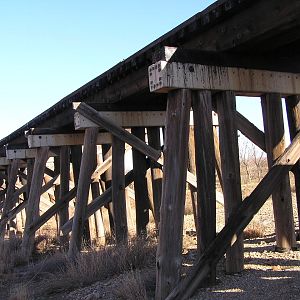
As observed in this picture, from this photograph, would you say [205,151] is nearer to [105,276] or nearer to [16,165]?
[105,276]

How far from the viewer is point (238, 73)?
5137 mm

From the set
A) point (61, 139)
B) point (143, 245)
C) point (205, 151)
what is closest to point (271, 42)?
point (205, 151)

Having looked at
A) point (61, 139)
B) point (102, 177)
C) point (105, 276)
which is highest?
point (61, 139)

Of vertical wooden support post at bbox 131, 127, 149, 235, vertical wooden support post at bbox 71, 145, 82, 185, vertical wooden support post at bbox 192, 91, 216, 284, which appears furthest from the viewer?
vertical wooden support post at bbox 71, 145, 82, 185

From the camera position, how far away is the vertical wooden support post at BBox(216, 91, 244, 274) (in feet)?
16.9

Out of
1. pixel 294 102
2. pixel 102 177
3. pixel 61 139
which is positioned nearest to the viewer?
pixel 294 102

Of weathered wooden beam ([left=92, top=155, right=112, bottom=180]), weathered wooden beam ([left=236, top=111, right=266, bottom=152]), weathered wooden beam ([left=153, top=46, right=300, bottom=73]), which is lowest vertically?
weathered wooden beam ([left=92, top=155, right=112, bottom=180])

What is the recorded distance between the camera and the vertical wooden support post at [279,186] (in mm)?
6004

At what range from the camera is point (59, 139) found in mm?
9844

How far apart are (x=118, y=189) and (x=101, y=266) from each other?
6.43 ft

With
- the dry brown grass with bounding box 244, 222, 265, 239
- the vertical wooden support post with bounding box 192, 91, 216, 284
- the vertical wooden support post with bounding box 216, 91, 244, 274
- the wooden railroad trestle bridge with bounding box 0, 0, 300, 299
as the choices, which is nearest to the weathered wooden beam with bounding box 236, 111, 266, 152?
the wooden railroad trestle bridge with bounding box 0, 0, 300, 299

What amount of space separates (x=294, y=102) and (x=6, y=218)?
26.8ft

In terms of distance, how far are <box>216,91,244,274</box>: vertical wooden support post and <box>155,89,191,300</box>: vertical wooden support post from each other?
59 cm

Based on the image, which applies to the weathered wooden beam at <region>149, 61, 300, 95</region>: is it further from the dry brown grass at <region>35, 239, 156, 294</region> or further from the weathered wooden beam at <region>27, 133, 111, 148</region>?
the weathered wooden beam at <region>27, 133, 111, 148</region>
